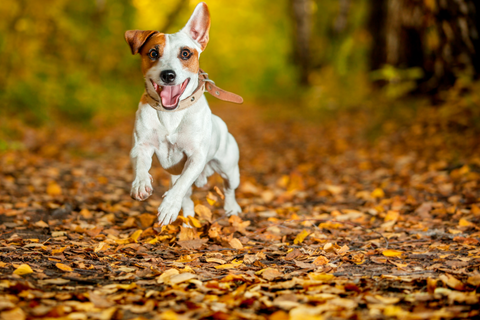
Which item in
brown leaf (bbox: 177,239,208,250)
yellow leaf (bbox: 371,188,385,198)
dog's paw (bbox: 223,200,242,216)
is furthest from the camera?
yellow leaf (bbox: 371,188,385,198)

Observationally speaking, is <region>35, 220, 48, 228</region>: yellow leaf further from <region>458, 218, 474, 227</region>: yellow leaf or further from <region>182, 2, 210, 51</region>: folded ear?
<region>458, 218, 474, 227</region>: yellow leaf

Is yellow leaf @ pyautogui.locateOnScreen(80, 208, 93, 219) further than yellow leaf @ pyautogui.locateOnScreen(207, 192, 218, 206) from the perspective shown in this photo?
Yes

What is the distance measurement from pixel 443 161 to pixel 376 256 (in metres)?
3.83

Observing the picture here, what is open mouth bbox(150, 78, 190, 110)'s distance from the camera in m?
2.89

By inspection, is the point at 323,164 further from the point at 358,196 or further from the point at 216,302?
the point at 216,302

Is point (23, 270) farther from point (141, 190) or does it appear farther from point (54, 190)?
point (54, 190)

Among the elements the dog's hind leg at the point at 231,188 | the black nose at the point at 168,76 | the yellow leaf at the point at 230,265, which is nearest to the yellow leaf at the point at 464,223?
the dog's hind leg at the point at 231,188

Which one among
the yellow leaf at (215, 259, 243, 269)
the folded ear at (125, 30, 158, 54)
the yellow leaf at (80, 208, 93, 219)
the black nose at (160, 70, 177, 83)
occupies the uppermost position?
the folded ear at (125, 30, 158, 54)

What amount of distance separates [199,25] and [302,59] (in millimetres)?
17535

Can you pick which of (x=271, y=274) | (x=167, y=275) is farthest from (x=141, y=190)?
(x=271, y=274)

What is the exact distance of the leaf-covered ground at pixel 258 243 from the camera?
2.26 m

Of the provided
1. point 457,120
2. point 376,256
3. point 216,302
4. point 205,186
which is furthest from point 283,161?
point 216,302

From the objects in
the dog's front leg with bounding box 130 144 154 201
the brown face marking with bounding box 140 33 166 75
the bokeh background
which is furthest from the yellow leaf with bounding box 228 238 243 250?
the bokeh background

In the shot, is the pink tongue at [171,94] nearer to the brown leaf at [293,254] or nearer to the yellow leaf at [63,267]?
the yellow leaf at [63,267]
